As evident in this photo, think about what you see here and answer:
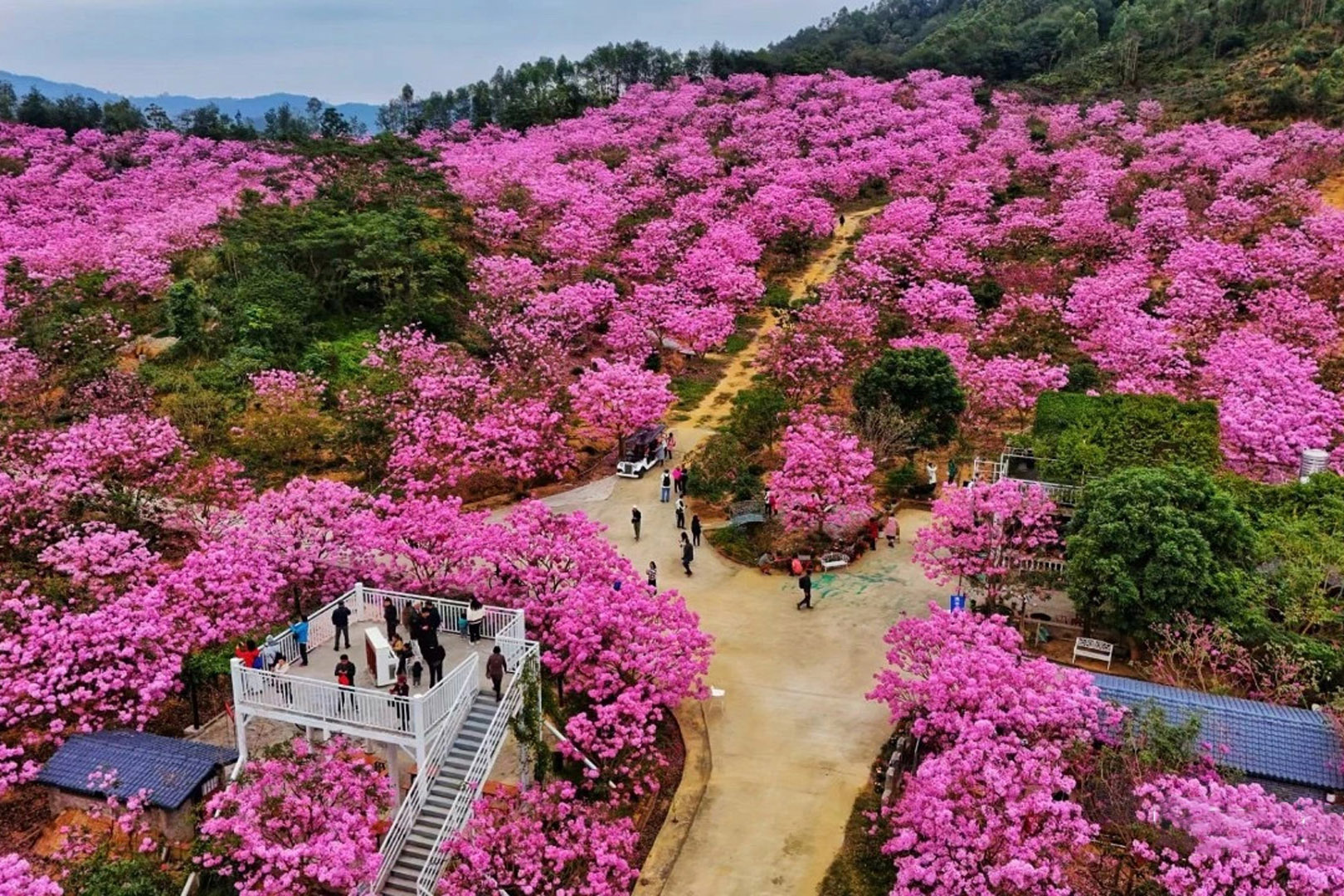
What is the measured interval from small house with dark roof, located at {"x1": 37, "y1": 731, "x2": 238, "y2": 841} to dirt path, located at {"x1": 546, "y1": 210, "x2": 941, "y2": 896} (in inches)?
291

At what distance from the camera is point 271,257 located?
39.7 metres

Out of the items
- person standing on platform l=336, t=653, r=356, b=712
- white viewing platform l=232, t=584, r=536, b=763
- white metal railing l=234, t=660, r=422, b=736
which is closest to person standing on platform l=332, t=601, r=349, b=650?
white viewing platform l=232, t=584, r=536, b=763

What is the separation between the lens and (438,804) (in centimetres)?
1383

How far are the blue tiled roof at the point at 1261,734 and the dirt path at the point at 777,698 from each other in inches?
196

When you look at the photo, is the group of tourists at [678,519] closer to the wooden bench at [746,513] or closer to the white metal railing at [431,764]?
the wooden bench at [746,513]

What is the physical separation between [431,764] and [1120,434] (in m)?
17.9

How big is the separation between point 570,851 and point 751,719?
6.23m

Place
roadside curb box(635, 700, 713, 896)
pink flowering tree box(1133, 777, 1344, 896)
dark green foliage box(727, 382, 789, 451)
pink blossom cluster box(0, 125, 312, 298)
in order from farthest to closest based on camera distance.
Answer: pink blossom cluster box(0, 125, 312, 298) → dark green foliage box(727, 382, 789, 451) → roadside curb box(635, 700, 713, 896) → pink flowering tree box(1133, 777, 1344, 896)

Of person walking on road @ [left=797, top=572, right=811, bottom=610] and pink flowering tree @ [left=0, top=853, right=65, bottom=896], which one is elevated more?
pink flowering tree @ [left=0, top=853, right=65, bottom=896]

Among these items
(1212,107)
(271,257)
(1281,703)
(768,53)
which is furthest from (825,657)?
(768,53)

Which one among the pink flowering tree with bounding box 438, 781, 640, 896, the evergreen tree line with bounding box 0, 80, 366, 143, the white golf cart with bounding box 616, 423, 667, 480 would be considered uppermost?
the evergreen tree line with bounding box 0, 80, 366, 143

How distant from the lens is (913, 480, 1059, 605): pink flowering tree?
20.2 meters

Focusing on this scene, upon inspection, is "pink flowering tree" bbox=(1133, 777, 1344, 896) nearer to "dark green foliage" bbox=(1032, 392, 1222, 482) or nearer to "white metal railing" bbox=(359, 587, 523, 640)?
"white metal railing" bbox=(359, 587, 523, 640)

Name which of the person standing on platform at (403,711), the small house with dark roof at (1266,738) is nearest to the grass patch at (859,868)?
the small house with dark roof at (1266,738)
